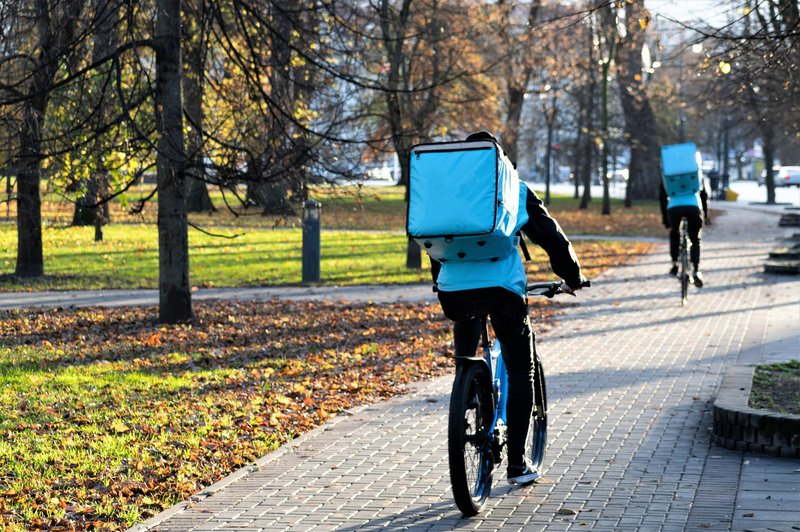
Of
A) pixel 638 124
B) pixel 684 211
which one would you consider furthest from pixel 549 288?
pixel 638 124

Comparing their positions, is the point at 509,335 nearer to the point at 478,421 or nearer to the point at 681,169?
the point at 478,421

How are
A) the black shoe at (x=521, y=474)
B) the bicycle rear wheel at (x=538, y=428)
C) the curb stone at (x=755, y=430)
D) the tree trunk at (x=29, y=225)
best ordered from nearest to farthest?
the black shoe at (x=521, y=474)
the bicycle rear wheel at (x=538, y=428)
the curb stone at (x=755, y=430)
the tree trunk at (x=29, y=225)

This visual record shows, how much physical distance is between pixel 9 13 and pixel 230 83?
4.73m

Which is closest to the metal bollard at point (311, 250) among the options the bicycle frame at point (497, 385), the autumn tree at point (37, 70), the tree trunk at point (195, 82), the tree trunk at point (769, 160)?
the tree trunk at point (195, 82)

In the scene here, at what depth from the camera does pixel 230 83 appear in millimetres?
16250

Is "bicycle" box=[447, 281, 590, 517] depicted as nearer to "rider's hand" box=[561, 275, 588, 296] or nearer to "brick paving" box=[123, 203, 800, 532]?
"rider's hand" box=[561, 275, 588, 296]

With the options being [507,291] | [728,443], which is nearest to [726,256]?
[728,443]

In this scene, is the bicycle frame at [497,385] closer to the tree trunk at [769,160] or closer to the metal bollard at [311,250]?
the metal bollard at [311,250]

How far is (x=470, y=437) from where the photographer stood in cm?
531

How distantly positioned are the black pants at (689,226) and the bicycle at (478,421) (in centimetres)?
865

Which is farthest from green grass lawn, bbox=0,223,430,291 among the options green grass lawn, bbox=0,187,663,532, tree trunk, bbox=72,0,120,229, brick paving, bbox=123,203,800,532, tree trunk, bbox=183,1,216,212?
brick paving, bbox=123,203,800,532

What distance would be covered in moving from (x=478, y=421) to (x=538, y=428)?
86 centimetres

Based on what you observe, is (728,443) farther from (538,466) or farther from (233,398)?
(233,398)

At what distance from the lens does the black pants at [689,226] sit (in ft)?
46.5
